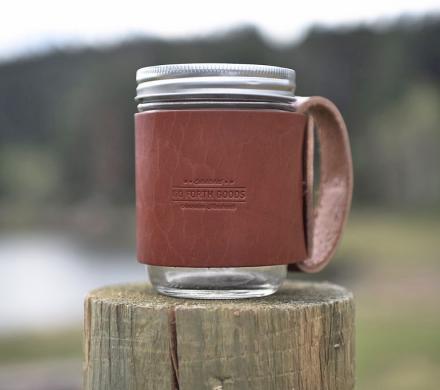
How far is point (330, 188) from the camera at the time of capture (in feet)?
7.69

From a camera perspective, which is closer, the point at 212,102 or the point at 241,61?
the point at 212,102

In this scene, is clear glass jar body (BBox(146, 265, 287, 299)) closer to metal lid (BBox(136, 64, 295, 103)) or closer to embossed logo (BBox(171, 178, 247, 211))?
embossed logo (BBox(171, 178, 247, 211))

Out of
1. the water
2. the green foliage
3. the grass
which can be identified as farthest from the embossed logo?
the water

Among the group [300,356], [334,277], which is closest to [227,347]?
[300,356]

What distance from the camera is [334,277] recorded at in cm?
1684

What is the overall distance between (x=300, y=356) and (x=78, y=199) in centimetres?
1893

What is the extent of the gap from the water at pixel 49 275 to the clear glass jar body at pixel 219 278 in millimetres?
12524

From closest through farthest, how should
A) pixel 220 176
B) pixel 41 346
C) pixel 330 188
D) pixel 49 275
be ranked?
pixel 220 176, pixel 330 188, pixel 41 346, pixel 49 275

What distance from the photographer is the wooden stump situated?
1.83 m

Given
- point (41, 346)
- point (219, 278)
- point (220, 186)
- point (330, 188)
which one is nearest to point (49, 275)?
point (41, 346)

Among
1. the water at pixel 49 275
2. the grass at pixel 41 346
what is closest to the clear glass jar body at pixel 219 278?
the grass at pixel 41 346

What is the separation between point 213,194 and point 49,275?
17637 millimetres

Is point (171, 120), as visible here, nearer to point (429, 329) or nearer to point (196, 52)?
point (429, 329)

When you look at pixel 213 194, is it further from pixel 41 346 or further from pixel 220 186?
pixel 41 346
